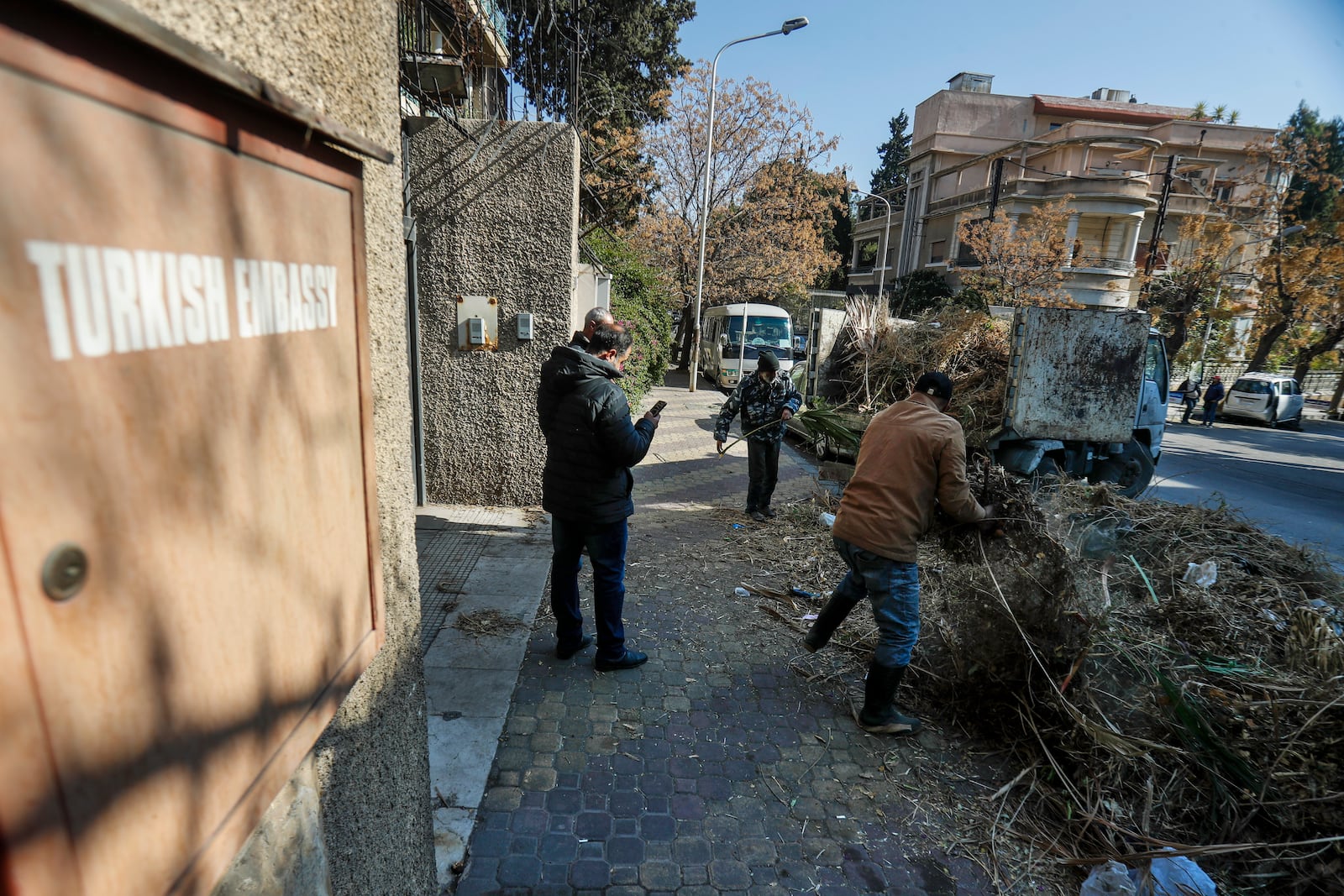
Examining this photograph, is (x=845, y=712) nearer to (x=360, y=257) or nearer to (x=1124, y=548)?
(x=1124, y=548)

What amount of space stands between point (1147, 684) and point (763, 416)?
4.33 meters

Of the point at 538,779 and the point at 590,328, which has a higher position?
the point at 590,328

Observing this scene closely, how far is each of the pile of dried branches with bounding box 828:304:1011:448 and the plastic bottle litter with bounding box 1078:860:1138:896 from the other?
5105 mm

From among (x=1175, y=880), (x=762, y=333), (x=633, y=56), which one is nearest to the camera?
(x=1175, y=880)

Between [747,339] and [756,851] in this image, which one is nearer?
[756,851]

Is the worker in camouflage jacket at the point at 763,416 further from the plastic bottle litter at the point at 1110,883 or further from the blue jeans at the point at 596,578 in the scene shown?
the plastic bottle litter at the point at 1110,883

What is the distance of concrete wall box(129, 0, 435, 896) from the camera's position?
1.20m

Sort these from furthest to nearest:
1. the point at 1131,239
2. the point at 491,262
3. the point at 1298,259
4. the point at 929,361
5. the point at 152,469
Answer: the point at 1131,239, the point at 1298,259, the point at 929,361, the point at 491,262, the point at 152,469

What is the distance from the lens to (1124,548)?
Result: 4.23m

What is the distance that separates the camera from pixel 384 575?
1.76m

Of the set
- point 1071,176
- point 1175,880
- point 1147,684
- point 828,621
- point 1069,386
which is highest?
point 1071,176

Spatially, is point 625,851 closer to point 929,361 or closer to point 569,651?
point 569,651

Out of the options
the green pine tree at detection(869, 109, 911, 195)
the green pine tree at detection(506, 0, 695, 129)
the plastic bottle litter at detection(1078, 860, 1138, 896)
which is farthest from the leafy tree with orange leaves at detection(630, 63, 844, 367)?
the green pine tree at detection(869, 109, 911, 195)

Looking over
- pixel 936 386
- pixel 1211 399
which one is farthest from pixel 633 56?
pixel 1211 399
